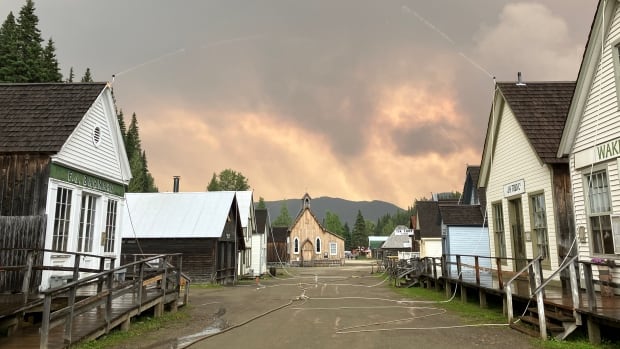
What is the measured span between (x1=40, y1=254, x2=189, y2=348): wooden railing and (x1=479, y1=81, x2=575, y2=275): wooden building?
1045 centimetres

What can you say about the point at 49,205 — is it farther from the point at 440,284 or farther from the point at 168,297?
the point at 440,284

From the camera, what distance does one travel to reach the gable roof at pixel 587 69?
11.1 m

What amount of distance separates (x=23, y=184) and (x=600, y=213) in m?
14.9

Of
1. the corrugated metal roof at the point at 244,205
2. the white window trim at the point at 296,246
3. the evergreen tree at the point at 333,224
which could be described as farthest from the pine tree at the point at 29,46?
the evergreen tree at the point at 333,224

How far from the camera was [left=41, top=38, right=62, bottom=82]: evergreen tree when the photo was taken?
44.9 meters

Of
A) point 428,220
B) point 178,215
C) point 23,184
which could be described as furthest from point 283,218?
point 23,184

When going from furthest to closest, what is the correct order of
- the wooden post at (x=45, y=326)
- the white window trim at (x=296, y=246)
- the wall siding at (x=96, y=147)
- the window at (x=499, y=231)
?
the white window trim at (x=296, y=246) < the window at (x=499, y=231) < the wall siding at (x=96, y=147) < the wooden post at (x=45, y=326)

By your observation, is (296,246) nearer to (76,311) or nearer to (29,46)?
(29,46)

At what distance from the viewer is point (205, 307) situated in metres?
16.2

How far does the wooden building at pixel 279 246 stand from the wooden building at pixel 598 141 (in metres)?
50.4

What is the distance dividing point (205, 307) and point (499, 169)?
12.2 metres

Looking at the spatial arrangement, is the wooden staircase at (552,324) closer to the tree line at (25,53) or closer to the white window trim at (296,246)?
the tree line at (25,53)

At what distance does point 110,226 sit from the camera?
53.5 feet

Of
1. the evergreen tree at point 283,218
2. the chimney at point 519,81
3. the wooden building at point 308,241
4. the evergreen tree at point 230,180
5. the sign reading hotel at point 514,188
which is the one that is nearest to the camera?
the sign reading hotel at point 514,188
